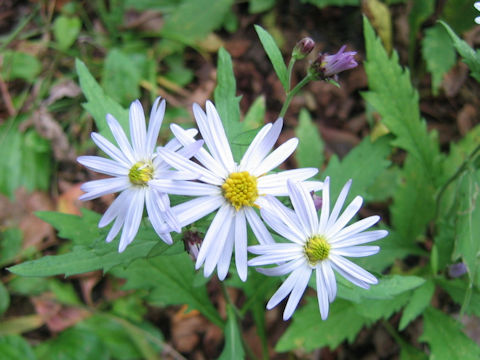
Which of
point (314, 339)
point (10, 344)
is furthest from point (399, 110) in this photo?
point (10, 344)

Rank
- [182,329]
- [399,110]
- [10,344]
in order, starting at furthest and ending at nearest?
[182,329]
[10,344]
[399,110]

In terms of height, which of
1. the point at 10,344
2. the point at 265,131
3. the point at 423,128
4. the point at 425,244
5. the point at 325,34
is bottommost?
the point at 10,344

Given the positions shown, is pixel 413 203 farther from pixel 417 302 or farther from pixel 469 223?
pixel 417 302

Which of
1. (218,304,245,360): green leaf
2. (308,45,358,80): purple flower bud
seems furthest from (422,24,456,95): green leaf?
(218,304,245,360): green leaf

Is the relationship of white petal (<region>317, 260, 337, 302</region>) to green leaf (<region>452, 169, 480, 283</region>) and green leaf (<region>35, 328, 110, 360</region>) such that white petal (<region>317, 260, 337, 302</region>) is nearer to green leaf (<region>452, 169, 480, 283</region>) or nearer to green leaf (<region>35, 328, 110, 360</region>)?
green leaf (<region>452, 169, 480, 283</region>)

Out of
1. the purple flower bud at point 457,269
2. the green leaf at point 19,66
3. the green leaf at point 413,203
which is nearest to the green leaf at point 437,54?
the green leaf at point 413,203

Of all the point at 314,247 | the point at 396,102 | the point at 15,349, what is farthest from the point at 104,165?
the point at 15,349

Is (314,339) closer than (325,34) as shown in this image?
Yes

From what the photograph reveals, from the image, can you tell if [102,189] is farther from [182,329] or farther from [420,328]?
[420,328]
